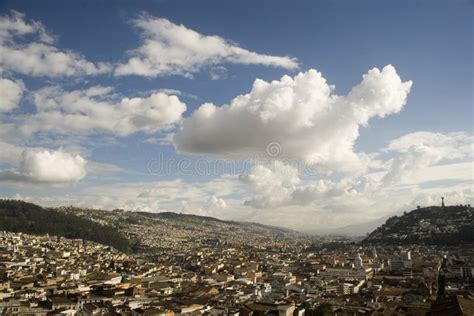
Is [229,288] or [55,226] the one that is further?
[55,226]

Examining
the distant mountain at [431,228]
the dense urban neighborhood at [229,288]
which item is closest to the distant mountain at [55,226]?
the dense urban neighborhood at [229,288]

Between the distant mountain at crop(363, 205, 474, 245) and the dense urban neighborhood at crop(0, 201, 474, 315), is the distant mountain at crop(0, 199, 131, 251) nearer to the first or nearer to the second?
the dense urban neighborhood at crop(0, 201, 474, 315)

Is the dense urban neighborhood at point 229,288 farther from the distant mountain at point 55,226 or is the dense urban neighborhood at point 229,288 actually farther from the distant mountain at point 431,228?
the distant mountain at point 55,226

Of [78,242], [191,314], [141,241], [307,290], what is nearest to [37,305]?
[191,314]

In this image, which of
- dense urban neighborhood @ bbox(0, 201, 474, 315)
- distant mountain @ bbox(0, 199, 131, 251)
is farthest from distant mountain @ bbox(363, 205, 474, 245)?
distant mountain @ bbox(0, 199, 131, 251)

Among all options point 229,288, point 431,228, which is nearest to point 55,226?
point 229,288

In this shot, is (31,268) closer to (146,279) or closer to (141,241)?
(146,279)

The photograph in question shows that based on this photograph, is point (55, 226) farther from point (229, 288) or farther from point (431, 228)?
point (431, 228)
